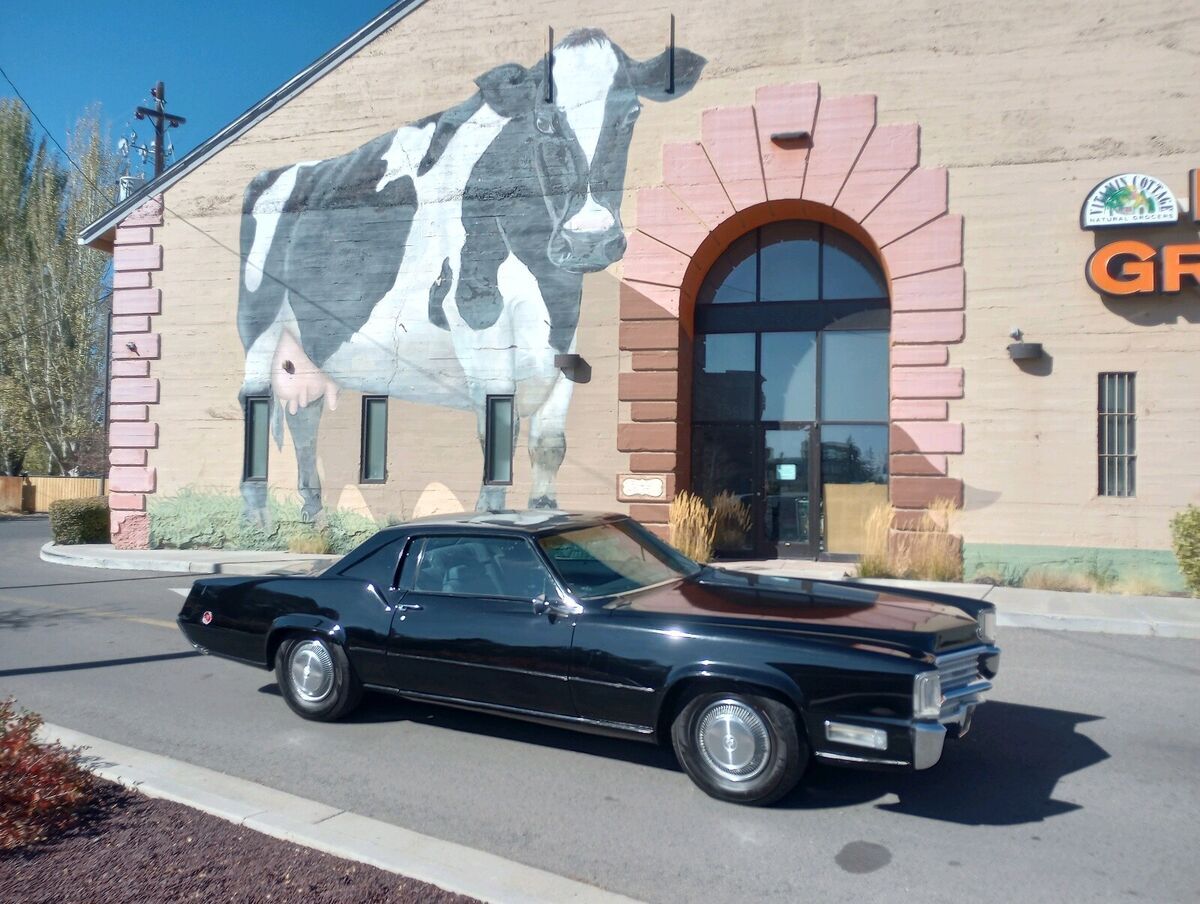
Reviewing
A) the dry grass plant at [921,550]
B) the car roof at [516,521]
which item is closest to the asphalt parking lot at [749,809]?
the car roof at [516,521]

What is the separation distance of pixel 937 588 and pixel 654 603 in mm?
8395

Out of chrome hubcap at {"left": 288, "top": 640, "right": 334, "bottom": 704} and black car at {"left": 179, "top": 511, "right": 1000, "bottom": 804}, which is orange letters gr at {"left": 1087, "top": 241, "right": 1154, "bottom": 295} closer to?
black car at {"left": 179, "top": 511, "right": 1000, "bottom": 804}

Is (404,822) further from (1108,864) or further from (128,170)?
(128,170)

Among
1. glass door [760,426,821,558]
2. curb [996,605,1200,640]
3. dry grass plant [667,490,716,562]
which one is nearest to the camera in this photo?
curb [996,605,1200,640]

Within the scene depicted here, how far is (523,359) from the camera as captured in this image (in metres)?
15.9

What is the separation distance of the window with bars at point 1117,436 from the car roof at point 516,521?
9112mm

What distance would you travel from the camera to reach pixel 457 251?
1631cm

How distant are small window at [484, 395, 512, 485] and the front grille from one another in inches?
450

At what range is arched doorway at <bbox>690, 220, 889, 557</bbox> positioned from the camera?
604 inches

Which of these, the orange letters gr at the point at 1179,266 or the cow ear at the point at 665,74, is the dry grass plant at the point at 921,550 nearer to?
the orange letters gr at the point at 1179,266

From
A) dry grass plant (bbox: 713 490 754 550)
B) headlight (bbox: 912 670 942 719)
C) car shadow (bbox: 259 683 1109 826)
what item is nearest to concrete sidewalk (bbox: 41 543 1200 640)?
dry grass plant (bbox: 713 490 754 550)

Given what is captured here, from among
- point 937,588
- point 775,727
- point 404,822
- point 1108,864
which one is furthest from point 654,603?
point 937,588

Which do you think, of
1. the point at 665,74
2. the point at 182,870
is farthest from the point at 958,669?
the point at 665,74

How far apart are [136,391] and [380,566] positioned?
13860mm
